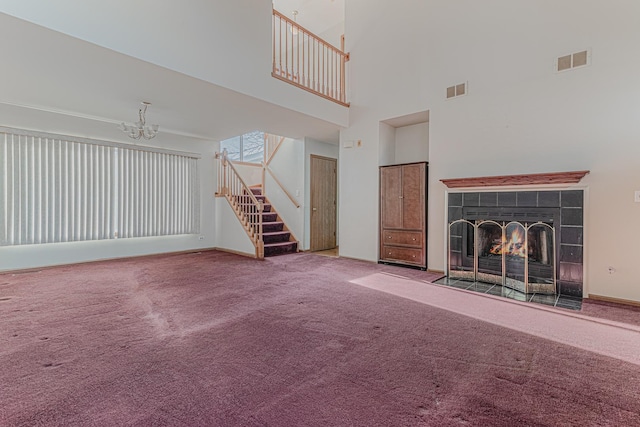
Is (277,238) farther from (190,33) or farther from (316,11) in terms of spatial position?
(316,11)

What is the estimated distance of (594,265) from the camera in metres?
3.36

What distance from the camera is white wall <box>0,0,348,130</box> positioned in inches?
101

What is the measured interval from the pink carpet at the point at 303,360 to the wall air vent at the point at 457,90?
9.51 feet

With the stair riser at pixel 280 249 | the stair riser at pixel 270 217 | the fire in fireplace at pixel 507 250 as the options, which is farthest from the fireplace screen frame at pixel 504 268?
the stair riser at pixel 270 217

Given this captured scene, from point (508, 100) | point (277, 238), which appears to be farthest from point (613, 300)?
point (277, 238)

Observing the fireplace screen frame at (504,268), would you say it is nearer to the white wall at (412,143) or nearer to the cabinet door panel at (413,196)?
the cabinet door panel at (413,196)

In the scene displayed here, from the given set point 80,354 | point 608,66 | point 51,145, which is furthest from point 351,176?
point 51,145

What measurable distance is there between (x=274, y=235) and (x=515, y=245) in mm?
4419

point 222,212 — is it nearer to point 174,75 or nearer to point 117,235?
point 117,235

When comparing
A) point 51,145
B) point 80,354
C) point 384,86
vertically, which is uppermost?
point 384,86

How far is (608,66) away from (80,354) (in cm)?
568

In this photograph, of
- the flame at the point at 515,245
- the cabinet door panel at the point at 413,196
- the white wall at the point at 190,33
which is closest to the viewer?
the white wall at the point at 190,33

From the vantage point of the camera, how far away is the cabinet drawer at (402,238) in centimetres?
482

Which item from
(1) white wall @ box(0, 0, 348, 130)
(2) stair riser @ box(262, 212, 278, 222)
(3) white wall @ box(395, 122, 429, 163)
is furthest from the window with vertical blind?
(3) white wall @ box(395, 122, 429, 163)
